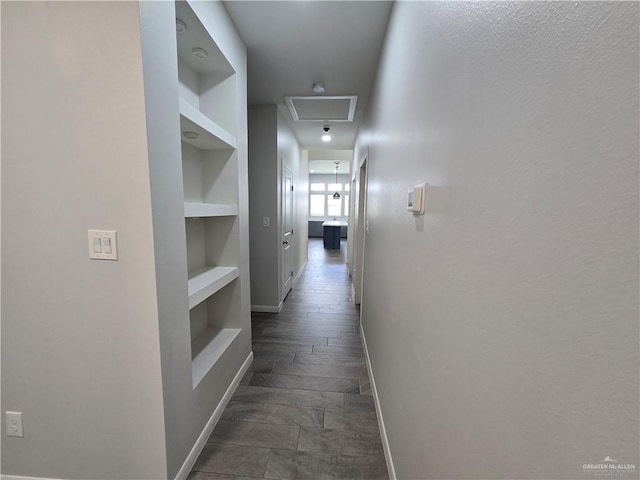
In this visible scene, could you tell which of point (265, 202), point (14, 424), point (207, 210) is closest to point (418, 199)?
point (207, 210)

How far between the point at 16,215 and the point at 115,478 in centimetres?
132

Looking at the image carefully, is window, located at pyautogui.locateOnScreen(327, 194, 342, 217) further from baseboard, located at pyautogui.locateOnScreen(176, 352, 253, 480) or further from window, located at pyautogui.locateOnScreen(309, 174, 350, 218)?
baseboard, located at pyautogui.locateOnScreen(176, 352, 253, 480)

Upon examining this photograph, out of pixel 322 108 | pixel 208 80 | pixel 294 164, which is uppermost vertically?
pixel 322 108

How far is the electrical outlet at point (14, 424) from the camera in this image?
127 cm

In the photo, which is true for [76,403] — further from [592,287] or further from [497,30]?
[497,30]

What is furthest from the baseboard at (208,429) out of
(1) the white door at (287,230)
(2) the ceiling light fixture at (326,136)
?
(2) the ceiling light fixture at (326,136)

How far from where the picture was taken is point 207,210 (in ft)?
5.37

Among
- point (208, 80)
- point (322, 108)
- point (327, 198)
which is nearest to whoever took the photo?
point (208, 80)

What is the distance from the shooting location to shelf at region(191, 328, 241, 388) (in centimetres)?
162

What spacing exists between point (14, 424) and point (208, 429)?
0.91m

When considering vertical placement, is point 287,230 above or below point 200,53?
below

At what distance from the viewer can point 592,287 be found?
1.15 feet

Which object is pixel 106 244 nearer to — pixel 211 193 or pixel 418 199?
pixel 211 193

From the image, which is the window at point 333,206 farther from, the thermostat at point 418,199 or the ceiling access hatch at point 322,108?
the thermostat at point 418,199
